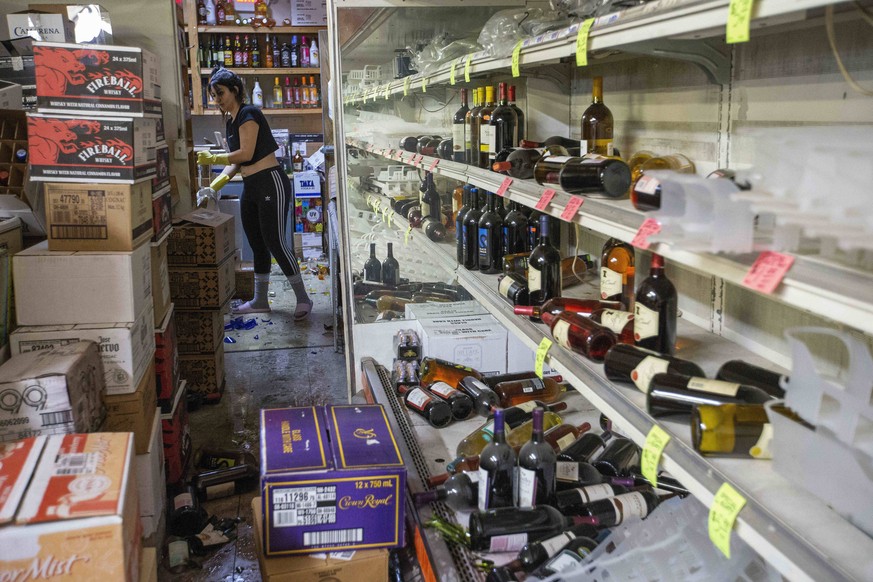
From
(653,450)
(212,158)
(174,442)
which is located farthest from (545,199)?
(212,158)

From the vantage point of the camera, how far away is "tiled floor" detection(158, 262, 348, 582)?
10.2 ft

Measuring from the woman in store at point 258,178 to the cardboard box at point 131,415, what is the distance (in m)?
3.39

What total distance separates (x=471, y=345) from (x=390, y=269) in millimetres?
1029

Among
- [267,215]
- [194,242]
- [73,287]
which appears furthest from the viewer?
[267,215]

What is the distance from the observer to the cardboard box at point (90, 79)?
9.14 ft

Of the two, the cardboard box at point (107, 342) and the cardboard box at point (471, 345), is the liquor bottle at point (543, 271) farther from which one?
the cardboard box at point (107, 342)

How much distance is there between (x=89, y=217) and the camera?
113 inches

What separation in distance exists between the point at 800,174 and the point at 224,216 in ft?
14.0

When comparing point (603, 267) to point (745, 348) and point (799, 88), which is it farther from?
point (799, 88)

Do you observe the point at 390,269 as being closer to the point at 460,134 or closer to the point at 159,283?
the point at 460,134

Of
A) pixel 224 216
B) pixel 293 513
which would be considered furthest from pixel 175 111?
pixel 293 513

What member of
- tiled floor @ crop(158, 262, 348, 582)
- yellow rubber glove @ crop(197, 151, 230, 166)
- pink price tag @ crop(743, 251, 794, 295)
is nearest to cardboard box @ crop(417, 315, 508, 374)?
tiled floor @ crop(158, 262, 348, 582)

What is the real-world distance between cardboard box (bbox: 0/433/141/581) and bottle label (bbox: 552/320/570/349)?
118cm

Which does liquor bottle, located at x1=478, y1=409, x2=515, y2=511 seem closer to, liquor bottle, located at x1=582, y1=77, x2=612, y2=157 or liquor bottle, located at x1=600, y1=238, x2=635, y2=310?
liquor bottle, located at x1=600, y1=238, x2=635, y2=310
